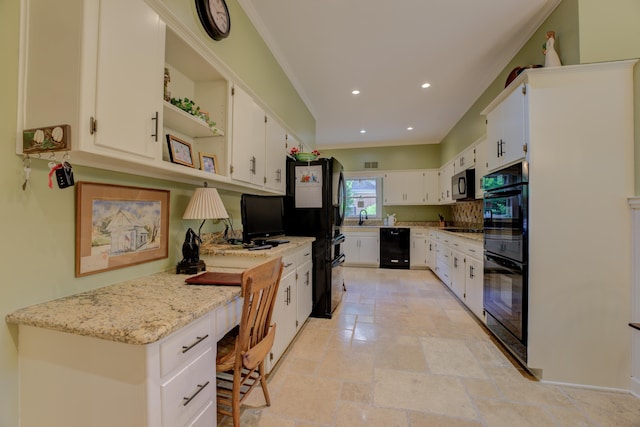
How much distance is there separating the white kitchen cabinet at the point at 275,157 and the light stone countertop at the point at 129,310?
1377mm

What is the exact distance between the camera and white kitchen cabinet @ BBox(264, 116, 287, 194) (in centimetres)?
252

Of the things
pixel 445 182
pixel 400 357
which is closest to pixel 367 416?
pixel 400 357

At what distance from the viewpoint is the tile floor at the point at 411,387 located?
1567 millimetres

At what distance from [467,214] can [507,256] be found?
3061 millimetres

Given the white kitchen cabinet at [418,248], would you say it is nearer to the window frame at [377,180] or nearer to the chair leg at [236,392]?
the window frame at [377,180]

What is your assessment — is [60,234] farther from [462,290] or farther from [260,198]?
[462,290]

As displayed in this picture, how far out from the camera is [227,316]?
1.35m

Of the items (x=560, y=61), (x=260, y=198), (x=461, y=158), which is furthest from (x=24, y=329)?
(x=461, y=158)

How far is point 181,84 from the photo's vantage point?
1.80 m

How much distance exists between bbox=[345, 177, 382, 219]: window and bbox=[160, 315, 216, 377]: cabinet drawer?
5646mm

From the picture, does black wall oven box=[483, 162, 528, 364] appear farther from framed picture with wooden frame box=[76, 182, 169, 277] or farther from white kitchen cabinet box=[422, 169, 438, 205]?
white kitchen cabinet box=[422, 169, 438, 205]

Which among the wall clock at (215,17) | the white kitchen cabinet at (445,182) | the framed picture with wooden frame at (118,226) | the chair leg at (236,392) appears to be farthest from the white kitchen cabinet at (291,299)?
the white kitchen cabinet at (445,182)

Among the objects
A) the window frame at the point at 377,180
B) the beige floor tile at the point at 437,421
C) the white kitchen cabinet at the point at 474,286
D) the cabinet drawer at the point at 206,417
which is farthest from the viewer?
the window frame at the point at 377,180

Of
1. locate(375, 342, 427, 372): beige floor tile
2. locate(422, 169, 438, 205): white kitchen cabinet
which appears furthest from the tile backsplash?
locate(375, 342, 427, 372): beige floor tile
